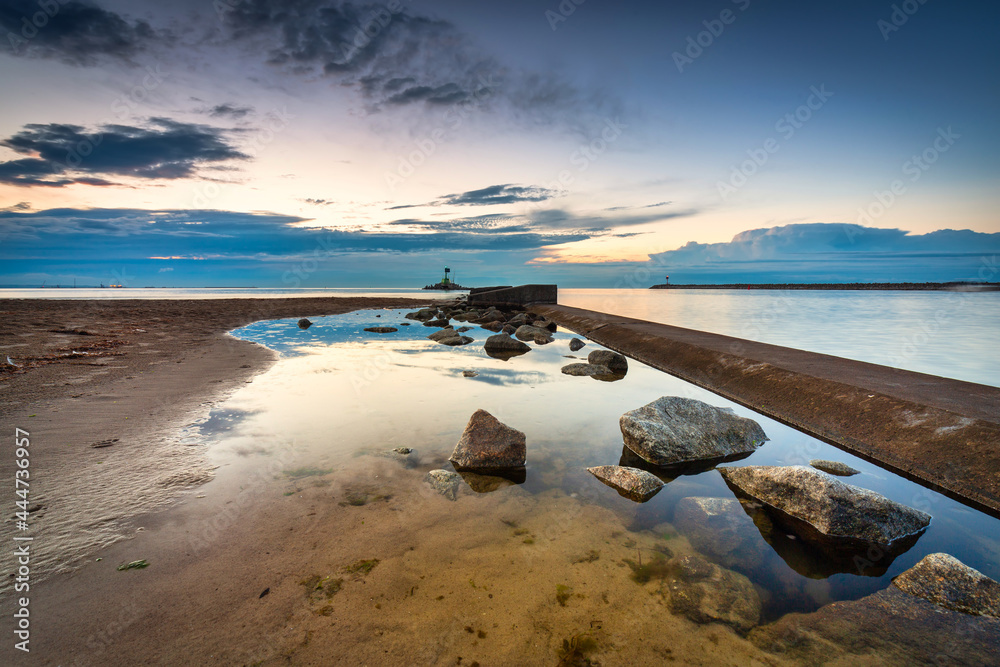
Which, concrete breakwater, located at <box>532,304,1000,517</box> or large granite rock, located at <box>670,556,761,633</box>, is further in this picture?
concrete breakwater, located at <box>532,304,1000,517</box>

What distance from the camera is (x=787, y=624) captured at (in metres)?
2.11

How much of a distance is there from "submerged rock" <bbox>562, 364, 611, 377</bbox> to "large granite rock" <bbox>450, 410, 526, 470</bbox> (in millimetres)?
4635

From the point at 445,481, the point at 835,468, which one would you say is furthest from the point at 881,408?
the point at 445,481

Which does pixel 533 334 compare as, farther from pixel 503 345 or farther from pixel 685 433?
pixel 685 433

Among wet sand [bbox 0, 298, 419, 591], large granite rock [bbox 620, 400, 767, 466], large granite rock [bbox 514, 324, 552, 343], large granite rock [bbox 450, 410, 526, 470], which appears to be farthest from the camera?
large granite rock [bbox 514, 324, 552, 343]

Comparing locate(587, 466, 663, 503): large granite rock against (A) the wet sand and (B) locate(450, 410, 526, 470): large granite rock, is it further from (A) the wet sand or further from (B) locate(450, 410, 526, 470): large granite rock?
(A) the wet sand

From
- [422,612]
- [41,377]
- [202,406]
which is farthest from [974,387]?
[41,377]

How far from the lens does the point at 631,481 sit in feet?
11.8

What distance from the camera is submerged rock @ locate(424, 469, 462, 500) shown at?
3457 mm

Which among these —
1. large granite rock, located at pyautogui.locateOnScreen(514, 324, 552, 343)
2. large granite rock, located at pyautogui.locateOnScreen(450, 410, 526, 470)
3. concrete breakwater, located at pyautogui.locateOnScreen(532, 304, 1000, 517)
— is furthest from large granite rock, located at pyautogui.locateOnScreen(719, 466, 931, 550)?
large granite rock, located at pyautogui.locateOnScreen(514, 324, 552, 343)

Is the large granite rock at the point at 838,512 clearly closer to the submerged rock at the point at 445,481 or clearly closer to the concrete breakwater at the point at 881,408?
the concrete breakwater at the point at 881,408

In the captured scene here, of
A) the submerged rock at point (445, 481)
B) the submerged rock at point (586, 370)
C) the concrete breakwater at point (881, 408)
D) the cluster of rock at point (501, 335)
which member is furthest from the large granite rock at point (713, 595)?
the cluster of rock at point (501, 335)

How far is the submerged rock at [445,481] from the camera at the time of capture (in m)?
3.46

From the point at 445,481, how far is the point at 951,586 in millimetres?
3198
